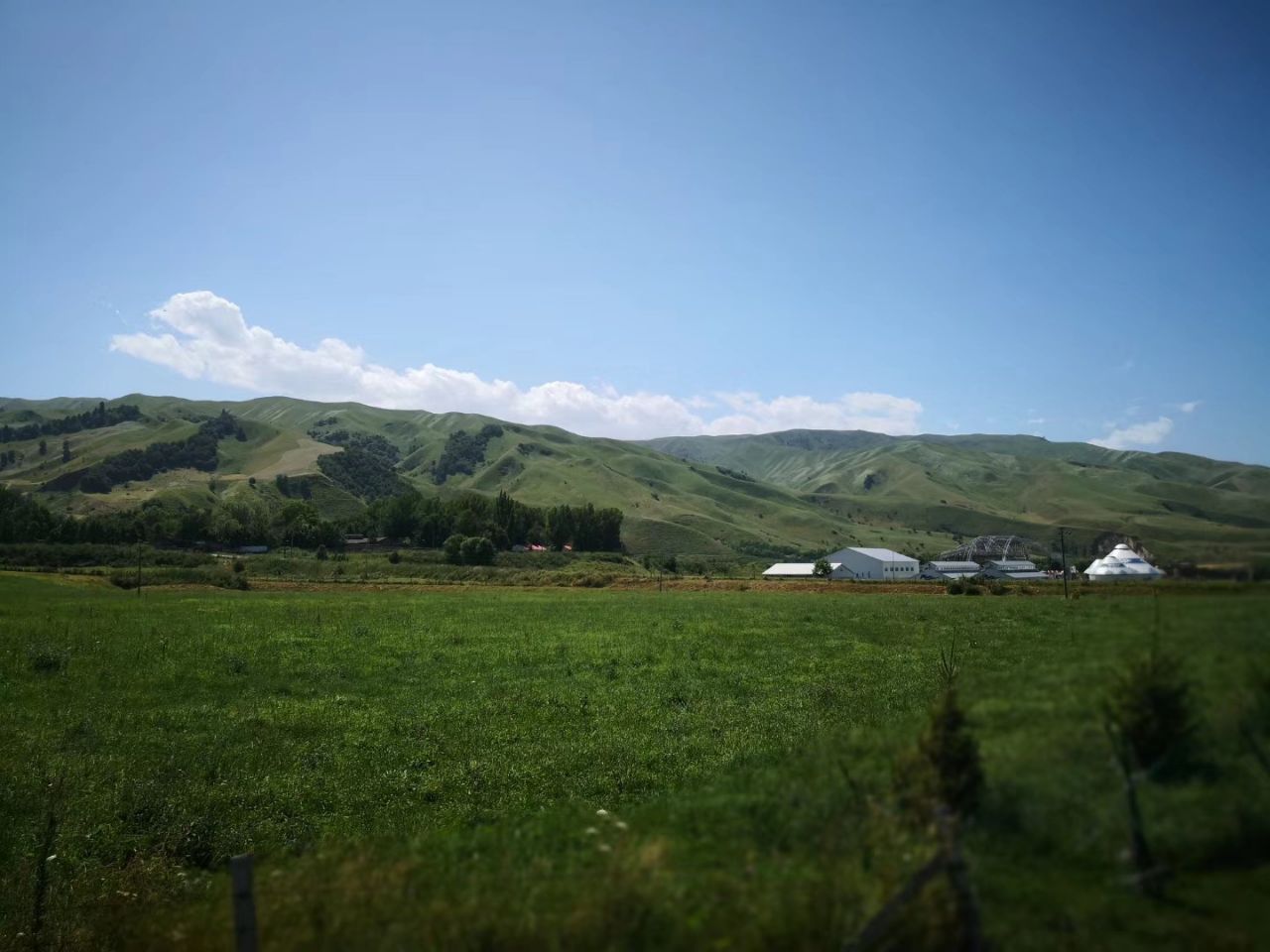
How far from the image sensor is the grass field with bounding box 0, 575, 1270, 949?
4.49m

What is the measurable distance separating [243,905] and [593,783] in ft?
34.8

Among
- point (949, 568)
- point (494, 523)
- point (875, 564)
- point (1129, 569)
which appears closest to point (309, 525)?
point (494, 523)

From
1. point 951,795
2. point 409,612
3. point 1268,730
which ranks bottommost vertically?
point 409,612

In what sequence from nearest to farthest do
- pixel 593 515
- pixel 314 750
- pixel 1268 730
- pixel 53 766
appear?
pixel 1268 730, pixel 53 766, pixel 314 750, pixel 593 515

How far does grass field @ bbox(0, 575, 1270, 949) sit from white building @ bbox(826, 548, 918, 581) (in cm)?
11184

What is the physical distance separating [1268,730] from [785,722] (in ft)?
50.1

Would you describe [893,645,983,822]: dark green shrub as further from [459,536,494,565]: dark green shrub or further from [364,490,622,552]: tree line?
[364,490,622,552]: tree line

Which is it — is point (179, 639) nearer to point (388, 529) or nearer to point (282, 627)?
point (282, 627)

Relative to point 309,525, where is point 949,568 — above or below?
below

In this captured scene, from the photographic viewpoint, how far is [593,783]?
15.2m

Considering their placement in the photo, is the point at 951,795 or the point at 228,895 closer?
the point at 951,795

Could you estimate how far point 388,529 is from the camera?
166m

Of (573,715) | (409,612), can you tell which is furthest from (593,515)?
(573,715)

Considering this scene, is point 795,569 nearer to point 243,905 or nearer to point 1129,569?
point 1129,569
